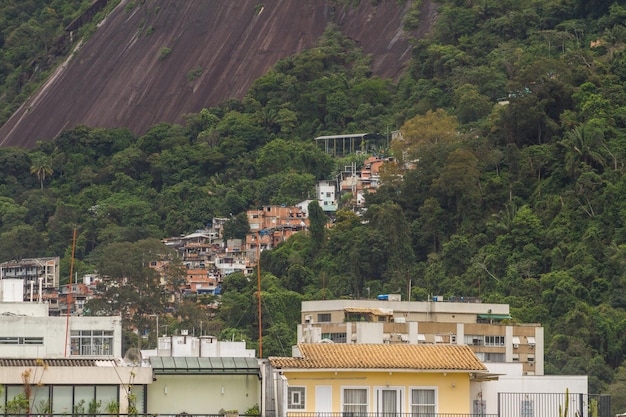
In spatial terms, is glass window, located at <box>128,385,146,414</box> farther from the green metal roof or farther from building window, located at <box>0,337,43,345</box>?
building window, located at <box>0,337,43,345</box>

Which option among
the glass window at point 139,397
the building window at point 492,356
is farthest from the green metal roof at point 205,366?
the building window at point 492,356

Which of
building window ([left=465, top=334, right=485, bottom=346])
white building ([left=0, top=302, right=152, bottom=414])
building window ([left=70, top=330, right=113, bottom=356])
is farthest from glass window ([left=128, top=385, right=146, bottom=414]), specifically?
building window ([left=465, top=334, right=485, bottom=346])

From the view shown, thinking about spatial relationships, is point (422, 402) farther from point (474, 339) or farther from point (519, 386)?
point (474, 339)

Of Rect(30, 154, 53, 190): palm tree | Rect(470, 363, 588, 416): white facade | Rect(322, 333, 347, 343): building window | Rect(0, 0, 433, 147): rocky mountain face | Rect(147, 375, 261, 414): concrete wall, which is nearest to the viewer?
Rect(147, 375, 261, 414): concrete wall

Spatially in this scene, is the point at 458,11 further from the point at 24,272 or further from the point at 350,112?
the point at 24,272

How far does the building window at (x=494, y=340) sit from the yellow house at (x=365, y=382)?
49082mm

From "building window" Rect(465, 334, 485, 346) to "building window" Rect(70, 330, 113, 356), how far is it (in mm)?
29160

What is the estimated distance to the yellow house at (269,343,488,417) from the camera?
32344 millimetres

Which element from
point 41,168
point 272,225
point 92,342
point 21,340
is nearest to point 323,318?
point 92,342

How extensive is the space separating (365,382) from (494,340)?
50.5 m

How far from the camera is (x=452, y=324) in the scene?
83750 mm

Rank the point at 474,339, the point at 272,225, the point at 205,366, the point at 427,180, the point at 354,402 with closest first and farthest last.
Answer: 1. the point at 354,402
2. the point at 205,366
3. the point at 474,339
4. the point at 427,180
5. the point at 272,225

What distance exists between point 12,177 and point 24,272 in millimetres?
28300

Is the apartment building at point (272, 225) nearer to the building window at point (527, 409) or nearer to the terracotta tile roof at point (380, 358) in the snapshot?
the building window at point (527, 409)
